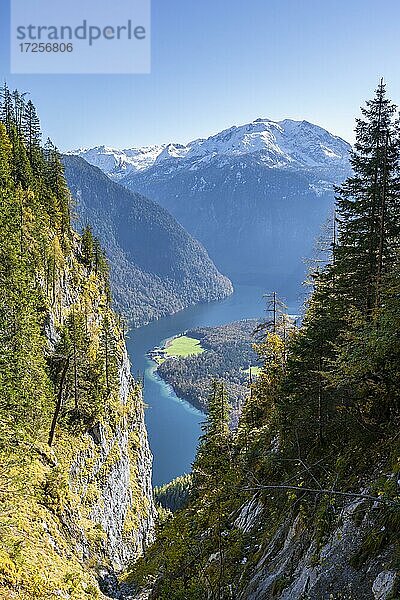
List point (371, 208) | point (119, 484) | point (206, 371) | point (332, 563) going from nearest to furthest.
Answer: point (332, 563) → point (371, 208) → point (119, 484) → point (206, 371)

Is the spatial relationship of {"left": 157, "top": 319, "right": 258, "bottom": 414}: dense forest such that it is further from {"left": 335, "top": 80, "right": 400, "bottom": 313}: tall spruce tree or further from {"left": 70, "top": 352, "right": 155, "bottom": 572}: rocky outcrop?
{"left": 335, "top": 80, "right": 400, "bottom": 313}: tall spruce tree

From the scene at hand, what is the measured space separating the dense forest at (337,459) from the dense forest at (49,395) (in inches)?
254

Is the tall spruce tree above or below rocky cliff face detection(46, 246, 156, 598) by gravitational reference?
above

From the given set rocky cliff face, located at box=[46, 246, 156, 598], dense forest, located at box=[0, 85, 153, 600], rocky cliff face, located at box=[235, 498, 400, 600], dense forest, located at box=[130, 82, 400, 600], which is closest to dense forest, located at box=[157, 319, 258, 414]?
rocky cliff face, located at box=[46, 246, 156, 598]

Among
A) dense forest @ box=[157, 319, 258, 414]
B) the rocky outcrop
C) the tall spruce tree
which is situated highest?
the tall spruce tree

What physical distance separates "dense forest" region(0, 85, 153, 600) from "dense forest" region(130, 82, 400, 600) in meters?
6.46

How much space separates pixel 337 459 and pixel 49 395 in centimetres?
2352

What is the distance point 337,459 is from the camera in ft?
38.5

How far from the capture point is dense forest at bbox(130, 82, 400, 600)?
335 inches

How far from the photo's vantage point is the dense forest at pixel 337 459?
8516 millimetres

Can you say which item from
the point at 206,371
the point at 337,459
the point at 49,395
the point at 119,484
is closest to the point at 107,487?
the point at 119,484

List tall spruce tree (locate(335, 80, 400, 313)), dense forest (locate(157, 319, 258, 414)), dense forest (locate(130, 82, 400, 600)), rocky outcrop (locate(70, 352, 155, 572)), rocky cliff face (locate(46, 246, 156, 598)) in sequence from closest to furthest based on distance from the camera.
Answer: dense forest (locate(130, 82, 400, 600))
tall spruce tree (locate(335, 80, 400, 313))
rocky cliff face (locate(46, 246, 156, 598))
rocky outcrop (locate(70, 352, 155, 572))
dense forest (locate(157, 319, 258, 414))

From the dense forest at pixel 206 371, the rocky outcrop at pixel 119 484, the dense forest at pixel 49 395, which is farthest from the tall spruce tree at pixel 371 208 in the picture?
the dense forest at pixel 206 371

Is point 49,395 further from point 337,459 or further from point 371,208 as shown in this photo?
point 371,208
